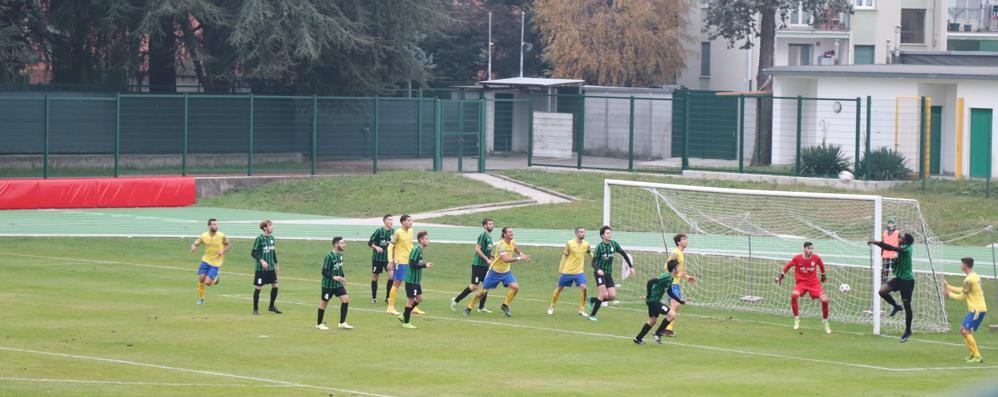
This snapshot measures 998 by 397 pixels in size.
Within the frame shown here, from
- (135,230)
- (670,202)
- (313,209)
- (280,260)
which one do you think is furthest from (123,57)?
(670,202)

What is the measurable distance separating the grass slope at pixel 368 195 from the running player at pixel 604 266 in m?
19.0

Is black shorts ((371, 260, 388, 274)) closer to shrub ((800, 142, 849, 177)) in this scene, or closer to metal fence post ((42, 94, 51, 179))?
shrub ((800, 142, 849, 177))

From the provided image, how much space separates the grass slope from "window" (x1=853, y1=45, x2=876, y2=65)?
113 feet

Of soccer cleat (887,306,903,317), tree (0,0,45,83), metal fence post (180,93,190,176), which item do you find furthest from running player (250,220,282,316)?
tree (0,0,45,83)

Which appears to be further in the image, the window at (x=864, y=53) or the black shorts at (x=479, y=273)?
the window at (x=864, y=53)

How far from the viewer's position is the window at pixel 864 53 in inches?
2967

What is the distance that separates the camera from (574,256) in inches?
1005

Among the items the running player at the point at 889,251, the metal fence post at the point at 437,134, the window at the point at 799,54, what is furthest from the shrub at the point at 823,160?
the window at the point at 799,54

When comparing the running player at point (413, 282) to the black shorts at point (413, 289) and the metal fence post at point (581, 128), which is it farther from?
the metal fence post at point (581, 128)

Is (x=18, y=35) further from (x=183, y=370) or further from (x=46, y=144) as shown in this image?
(x=183, y=370)

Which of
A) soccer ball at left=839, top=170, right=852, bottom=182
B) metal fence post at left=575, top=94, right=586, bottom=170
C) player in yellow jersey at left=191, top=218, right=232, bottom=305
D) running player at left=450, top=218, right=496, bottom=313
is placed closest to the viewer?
running player at left=450, top=218, right=496, bottom=313

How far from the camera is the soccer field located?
18391 millimetres

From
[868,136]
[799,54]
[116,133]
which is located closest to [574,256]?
[868,136]

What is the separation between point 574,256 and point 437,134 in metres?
26.8
